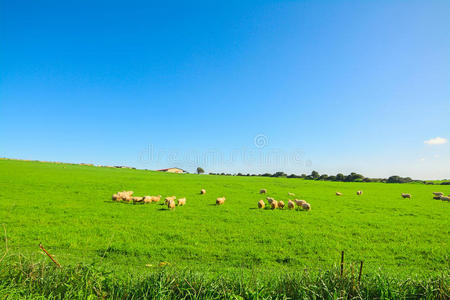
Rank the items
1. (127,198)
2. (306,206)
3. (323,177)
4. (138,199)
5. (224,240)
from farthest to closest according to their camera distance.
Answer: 1. (323,177)
2. (127,198)
3. (138,199)
4. (306,206)
5. (224,240)

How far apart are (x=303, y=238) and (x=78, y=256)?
29.2 feet

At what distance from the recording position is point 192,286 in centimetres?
391

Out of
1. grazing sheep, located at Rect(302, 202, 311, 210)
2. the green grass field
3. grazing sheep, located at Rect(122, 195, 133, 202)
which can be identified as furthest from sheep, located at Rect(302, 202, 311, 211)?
grazing sheep, located at Rect(122, 195, 133, 202)

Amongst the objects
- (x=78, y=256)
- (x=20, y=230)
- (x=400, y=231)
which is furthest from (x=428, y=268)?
(x=20, y=230)

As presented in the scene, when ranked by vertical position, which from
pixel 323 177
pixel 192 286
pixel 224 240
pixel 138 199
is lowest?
pixel 224 240

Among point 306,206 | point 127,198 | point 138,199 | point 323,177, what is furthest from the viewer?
point 323,177

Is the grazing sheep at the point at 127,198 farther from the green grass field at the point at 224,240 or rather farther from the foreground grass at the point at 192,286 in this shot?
the foreground grass at the point at 192,286

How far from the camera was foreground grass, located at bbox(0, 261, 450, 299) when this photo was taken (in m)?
3.53

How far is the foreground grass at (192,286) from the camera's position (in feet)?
11.6

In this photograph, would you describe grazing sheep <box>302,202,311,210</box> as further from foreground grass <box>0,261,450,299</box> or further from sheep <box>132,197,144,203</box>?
sheep <box>132,197,144,203</box>

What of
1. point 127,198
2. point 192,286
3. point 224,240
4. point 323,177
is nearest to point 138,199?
point 127,198

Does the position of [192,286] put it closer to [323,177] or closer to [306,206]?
[306,206]

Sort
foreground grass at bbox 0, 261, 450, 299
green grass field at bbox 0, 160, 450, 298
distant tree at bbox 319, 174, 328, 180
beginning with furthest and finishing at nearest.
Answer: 1. distant tree at bbox 319, 174, 328, 180
2. green grass field at bbox 0, 160, 450, 298
3. foreground grass at bbox 0, 261, 450, 299

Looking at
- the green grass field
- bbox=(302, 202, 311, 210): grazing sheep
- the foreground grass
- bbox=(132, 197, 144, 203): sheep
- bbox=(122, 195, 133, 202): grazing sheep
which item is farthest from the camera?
bbox=(122, 195, 133, 202): grazing sheep
